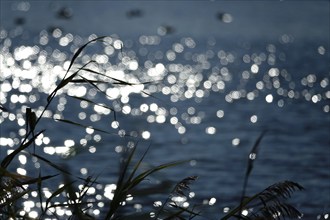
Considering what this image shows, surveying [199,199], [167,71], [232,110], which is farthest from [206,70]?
[199,199]

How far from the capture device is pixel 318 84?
96.5 ft

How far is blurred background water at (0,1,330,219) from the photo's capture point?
1280cm

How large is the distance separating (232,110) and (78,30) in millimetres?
43787

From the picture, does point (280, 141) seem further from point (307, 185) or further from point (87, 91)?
point (87, 91)

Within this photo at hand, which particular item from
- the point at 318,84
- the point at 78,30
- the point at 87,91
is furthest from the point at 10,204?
the point at 78,30

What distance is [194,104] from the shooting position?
24016 millimetres

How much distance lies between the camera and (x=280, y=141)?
16.7 metres

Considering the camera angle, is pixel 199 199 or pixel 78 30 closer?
pixel 199 199

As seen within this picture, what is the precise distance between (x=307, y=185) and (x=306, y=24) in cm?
6324

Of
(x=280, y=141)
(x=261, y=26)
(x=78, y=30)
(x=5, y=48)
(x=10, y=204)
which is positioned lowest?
(x=10, y=204)

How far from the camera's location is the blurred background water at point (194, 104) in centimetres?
1280

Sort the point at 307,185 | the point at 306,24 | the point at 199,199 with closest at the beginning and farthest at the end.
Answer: the point at 199,199 → the point at 307,185 → the point at 306,24

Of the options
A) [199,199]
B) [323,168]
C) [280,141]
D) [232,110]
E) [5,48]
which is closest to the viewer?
Result: [199,199]

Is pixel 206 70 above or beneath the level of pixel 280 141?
above
